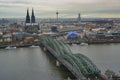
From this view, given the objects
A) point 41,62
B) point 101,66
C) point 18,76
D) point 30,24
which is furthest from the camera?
point 30,24

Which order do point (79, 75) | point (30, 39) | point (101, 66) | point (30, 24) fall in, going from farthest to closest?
1. point (30, 24)
2. point (30, 39)
3. point (101, 66)
4. point (79, 75)

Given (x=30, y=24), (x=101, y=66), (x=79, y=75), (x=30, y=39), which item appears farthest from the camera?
(x=30, y=24)

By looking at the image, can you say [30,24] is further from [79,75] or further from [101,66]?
[79,75]

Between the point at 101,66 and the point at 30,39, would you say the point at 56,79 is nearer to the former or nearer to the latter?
the point at 101,66

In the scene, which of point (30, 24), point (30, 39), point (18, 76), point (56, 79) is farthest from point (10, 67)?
point (30, 24)

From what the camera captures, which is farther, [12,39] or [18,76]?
[12,39]

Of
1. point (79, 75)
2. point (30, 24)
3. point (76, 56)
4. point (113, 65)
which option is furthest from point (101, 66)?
point (30, 24)

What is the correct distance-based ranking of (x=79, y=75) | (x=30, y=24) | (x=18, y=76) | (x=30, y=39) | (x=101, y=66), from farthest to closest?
(x=30, y=24) < (x=30, y=39) < (x=101, y=66) < (x=18, y=76) < (x=79, y=75)

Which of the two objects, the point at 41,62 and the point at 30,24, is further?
the point at 30,24
